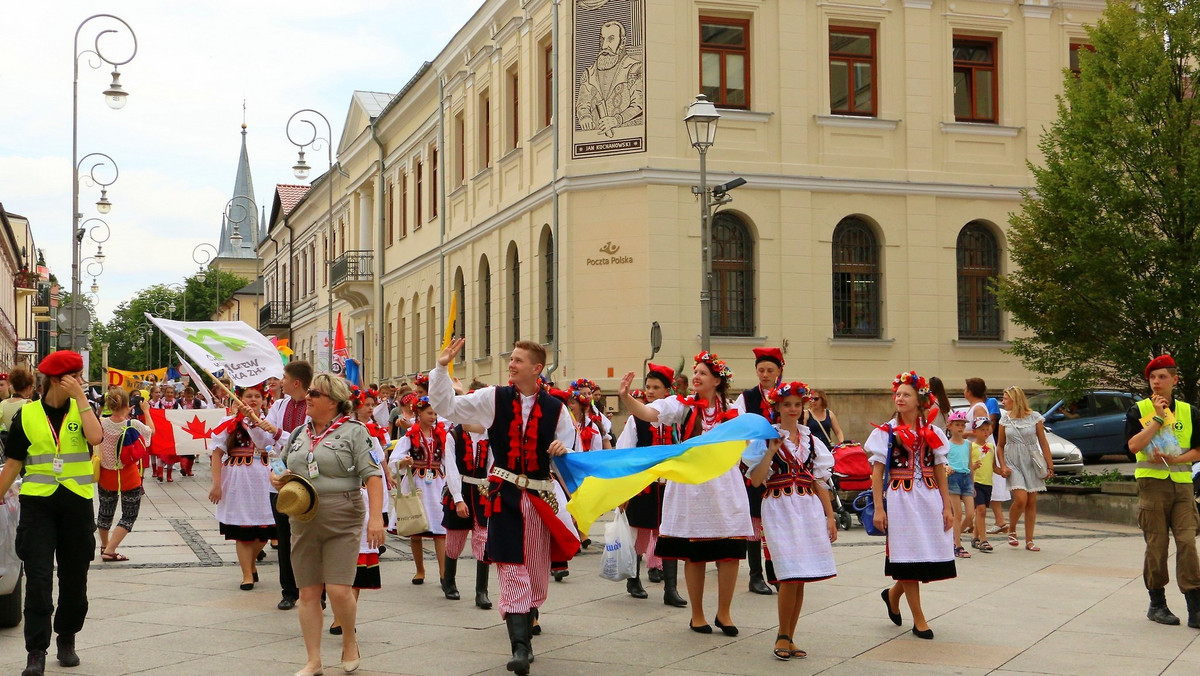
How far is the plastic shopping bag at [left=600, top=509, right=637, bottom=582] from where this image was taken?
10.8 m

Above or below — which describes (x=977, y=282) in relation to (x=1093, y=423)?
above

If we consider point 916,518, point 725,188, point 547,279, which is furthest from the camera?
point 547,279

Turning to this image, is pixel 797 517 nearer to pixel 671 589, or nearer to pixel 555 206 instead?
pixel 671 589

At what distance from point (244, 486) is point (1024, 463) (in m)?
8.62

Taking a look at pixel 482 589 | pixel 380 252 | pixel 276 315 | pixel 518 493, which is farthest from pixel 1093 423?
pixel 276 315

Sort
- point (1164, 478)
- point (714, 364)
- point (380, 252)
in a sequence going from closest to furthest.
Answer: point (714, 364) < point (1164, 478) < point (380, 252)

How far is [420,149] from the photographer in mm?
40688

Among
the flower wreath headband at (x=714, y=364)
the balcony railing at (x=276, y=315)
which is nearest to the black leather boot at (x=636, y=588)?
the flower wreath headband at (x=714, y=364)

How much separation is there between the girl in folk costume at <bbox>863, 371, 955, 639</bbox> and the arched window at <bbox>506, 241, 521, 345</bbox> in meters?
22.6

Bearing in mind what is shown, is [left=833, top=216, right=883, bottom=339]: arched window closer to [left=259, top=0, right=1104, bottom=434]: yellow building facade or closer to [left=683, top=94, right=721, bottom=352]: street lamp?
[left=259, top=0, right=1104, bottom=434]: yellow building facade

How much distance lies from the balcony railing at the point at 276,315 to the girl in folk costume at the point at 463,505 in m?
58.1

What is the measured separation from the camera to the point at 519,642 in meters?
7.53

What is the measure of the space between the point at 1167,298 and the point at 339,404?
14.4 metres

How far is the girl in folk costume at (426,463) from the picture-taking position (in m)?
11.7
